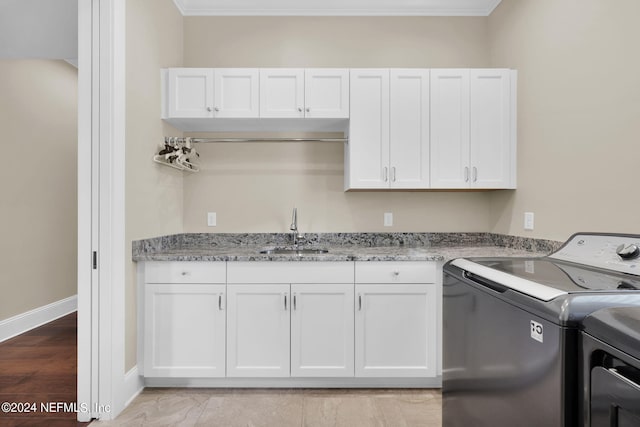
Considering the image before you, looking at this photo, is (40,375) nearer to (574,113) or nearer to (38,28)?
(38,28)

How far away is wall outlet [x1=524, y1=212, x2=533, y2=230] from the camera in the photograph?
250 centimetres

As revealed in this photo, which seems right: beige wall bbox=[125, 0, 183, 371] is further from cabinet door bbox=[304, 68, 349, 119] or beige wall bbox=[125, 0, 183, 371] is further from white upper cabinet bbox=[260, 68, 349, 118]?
cabinet door bbox=[304, 68, 349, 119]

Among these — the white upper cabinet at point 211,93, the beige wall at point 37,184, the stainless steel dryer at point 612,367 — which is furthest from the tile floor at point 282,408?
the beige wall at point 37,184

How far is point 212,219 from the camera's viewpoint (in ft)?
9.91

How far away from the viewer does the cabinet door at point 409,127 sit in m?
2.70

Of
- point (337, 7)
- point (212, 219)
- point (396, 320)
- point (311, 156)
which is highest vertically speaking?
point (337, 7)

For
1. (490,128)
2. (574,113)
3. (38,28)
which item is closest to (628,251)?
(574,113)

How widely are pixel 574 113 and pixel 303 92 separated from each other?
1686 millimetres

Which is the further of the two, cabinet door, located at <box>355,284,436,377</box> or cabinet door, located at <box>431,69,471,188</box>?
cabinet door, located at <box>431,69,471,188</box>

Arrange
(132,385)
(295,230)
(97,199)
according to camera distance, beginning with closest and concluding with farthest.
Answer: (97,199) < (132,385) < (295,230)

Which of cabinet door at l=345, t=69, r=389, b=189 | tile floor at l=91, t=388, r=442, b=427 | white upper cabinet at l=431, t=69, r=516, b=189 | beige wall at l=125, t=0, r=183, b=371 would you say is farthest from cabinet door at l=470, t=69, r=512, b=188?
beige wall at l=125, t=0, r=183, b=371

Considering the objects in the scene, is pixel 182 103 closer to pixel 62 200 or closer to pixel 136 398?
pixel 136 398

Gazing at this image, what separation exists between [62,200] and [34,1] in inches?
77.8

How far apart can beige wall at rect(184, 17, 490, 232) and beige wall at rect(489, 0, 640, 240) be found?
0.37 m
